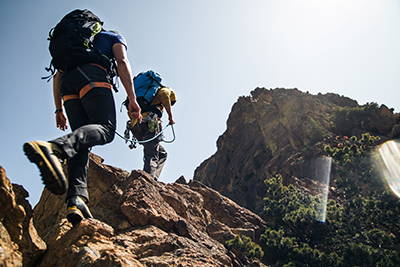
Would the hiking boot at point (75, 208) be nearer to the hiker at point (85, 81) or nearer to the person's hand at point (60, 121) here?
the hiker at point (85, 81)

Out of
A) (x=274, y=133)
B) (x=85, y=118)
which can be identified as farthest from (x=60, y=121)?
(x=274, y=133)

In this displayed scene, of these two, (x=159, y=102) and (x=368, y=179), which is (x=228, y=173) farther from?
(x=159, y=102)

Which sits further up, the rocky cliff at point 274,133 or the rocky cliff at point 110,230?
the rocky cliff at point 274,133

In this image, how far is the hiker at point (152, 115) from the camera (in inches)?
291

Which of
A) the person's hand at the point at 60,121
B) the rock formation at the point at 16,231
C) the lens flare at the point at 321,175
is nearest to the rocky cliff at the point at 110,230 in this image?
the rock formation at the point at 16,231

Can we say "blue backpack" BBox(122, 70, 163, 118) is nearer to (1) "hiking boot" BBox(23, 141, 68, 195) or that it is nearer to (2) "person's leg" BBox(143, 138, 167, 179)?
(2) "person's leg" BBox(143, 138, 167, 179)

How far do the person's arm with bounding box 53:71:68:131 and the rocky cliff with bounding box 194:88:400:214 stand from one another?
24.2 metres

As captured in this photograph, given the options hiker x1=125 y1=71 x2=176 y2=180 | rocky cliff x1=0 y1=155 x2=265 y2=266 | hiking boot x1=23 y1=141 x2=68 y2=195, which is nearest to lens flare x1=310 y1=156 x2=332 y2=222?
hiker x1=125 y1=71 x2=176 y2=180

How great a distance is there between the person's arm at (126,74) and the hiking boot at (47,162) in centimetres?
118

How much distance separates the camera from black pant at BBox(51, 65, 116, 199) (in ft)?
11.2

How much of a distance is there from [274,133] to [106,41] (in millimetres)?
35283

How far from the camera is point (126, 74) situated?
13.1 feet

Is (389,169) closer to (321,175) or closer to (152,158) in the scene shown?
(321,175)

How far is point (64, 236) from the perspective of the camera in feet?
12.1
